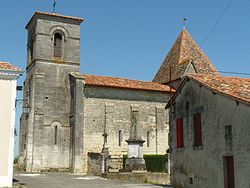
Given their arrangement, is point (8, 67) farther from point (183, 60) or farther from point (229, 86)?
point (183, 60)

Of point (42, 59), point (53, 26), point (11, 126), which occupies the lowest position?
point (11, 126)

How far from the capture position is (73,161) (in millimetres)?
28125

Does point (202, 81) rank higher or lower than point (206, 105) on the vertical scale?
higher

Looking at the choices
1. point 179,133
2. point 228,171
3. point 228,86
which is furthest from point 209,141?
point 179,133

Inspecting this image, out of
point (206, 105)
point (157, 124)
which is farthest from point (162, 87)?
point (206, 105)

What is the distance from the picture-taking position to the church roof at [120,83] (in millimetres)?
29734

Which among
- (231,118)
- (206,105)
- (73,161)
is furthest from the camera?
(73,161)

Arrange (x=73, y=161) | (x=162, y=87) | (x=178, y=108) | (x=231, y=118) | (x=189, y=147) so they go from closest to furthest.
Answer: (x=231, y=118)
(x=189, y=147)
(x=178, y=108)
(x=73, y=161)
(x=162, y=87)

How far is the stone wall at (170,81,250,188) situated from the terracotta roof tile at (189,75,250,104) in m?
0.22

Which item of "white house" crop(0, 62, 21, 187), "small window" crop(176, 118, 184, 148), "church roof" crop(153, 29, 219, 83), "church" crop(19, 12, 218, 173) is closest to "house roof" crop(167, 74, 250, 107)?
"small window" crop(176, 118, 184, 148)

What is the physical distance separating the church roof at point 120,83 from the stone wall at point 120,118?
1.46 ft

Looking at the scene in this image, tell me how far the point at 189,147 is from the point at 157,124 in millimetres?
15902

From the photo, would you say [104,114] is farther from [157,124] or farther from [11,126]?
[11,126]

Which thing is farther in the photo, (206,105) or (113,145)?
(113,145)
